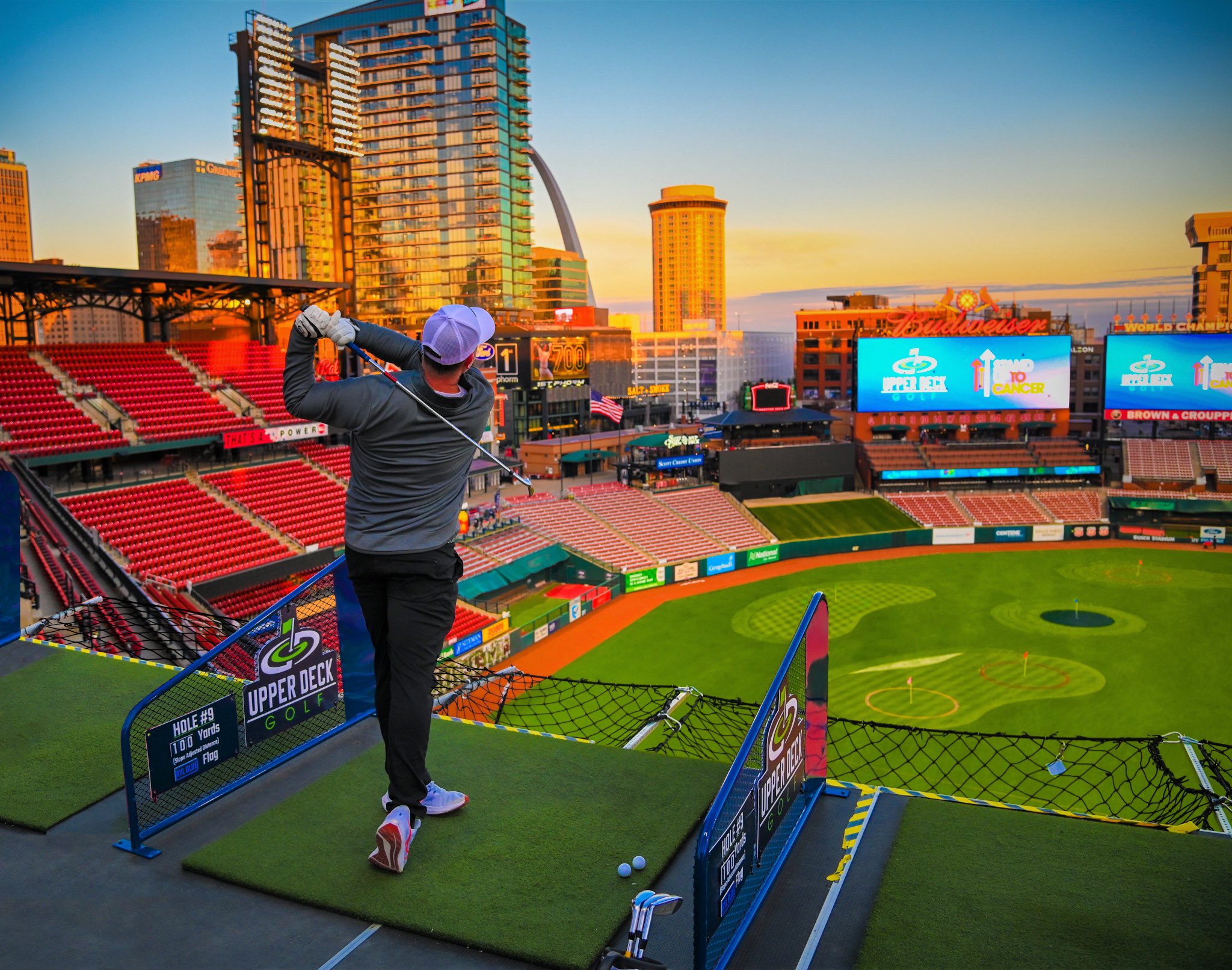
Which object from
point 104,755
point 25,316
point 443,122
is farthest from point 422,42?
point 104,755

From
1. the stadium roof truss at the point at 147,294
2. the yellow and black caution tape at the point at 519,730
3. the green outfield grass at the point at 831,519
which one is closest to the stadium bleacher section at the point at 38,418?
the stadium roof truss at the point at 147,294

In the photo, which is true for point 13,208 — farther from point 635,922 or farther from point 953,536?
point 635,922

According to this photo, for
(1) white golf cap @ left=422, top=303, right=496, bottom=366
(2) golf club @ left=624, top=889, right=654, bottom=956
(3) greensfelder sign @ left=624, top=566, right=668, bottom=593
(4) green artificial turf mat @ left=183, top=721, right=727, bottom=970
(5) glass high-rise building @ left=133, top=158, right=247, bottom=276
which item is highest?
(5) glass high-rise building @ left=133, top=158, right=247, bottom=276

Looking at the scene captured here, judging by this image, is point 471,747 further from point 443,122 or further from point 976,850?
point 443,122

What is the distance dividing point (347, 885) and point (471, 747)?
5.63 ft

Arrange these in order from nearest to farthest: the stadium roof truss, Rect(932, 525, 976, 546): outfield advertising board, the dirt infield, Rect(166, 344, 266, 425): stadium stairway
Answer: the stadium roof truss
the dirt infield
Rect(166, 344, 266, 425): stadium stairway
Rect(932, 525, 976, 546): outfield advertising board

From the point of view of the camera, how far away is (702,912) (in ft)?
11.2

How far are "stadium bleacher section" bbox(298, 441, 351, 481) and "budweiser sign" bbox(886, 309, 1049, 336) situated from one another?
31.4 metres

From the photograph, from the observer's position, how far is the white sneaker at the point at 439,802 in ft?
16.4

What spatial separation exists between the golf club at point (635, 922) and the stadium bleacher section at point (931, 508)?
4538 cm

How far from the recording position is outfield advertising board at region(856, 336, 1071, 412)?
50.1 meters

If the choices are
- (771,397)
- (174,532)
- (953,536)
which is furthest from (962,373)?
(174,532)

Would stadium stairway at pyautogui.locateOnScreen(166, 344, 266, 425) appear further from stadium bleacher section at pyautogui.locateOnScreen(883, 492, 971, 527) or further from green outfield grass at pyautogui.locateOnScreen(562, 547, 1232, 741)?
stadium bleacher section at pyautogui.locateOnScreen(883, 492, 971, 527)

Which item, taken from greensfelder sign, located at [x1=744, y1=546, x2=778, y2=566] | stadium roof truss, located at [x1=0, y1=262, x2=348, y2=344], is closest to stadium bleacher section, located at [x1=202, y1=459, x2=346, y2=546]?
stadium roof truss, located at [x1=0, y1=262, x2=348, y2=344]
